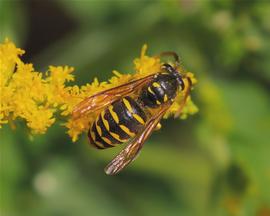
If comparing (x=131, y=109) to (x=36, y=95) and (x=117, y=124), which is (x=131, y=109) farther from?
(x=36, y=95)

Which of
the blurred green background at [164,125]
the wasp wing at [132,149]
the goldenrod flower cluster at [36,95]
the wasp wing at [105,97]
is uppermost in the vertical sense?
the blurred green background at [164,125]

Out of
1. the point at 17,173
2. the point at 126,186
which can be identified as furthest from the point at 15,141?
the point at 126,186

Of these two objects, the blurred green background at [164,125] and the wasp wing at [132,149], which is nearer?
the wasp wing at [132,149]

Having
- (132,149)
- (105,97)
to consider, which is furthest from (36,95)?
(132,149)

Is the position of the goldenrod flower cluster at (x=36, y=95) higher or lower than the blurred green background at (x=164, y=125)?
lower

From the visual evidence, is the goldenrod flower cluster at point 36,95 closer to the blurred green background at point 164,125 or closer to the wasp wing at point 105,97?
the wasp wing at point 105,97

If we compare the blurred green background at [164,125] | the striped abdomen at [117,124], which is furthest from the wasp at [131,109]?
the blurred green background at [164,125]
